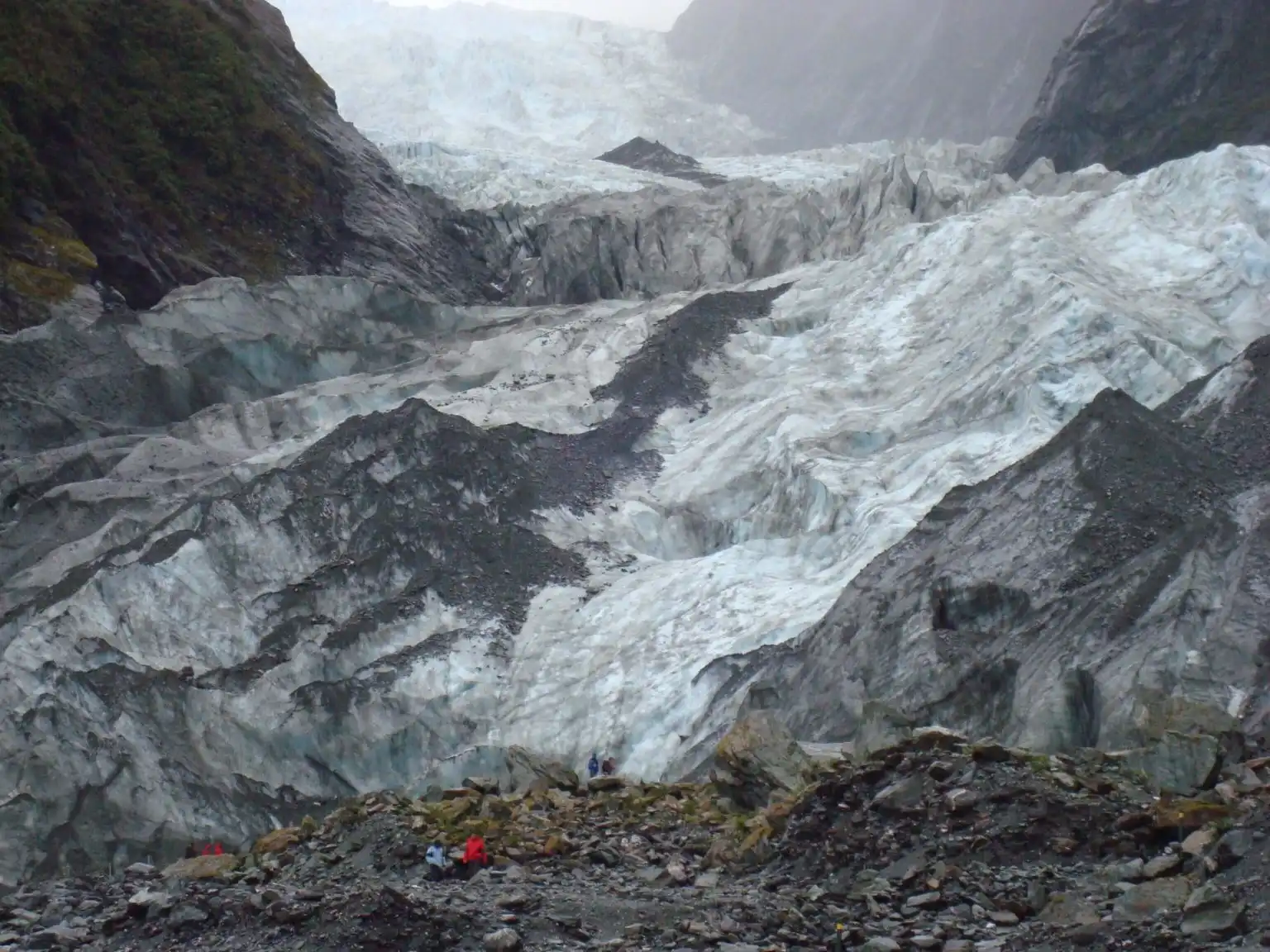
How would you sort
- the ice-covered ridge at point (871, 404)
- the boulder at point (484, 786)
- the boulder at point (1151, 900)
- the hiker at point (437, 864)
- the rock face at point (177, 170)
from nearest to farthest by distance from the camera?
the boulder at point (1151, 900), the hiker at point (437, 864), the boulder at point (484, 786), the ice-covered ridge at point (871, 404), the rock face at point (177, 170)

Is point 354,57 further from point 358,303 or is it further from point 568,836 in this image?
point 568,836

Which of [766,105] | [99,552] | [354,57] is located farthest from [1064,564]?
[766,105]

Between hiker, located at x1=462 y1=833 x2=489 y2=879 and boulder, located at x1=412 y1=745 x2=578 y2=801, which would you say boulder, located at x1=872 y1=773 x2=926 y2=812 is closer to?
hiker, located at x1=462 y1=833 x2=489 y2=879

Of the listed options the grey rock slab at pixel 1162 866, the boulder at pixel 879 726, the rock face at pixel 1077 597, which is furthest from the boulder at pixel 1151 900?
the boulder at pixel 879 726

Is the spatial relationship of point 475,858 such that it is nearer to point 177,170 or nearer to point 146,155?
point 146,155

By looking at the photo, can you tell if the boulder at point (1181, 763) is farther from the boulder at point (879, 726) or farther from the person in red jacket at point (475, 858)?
the person in red jacket at point (475, 858)
